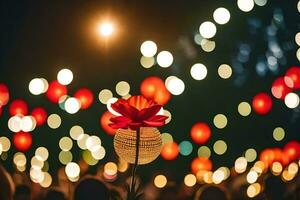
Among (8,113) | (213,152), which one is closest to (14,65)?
(8,113)

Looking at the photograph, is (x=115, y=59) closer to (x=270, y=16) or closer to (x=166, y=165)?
(x=166, y=165)

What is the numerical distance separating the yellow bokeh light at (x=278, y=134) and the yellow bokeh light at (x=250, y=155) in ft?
0.50

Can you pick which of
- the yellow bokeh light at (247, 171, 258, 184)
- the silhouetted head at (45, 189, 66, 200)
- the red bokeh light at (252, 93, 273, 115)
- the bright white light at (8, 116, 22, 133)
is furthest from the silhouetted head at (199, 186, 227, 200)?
the bright white light at (8, 116, 22, 133)

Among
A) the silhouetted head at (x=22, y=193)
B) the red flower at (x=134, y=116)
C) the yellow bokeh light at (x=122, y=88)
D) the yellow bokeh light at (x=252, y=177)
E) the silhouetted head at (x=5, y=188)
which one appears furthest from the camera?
the yellow bokeh light at (x=122, y=88)

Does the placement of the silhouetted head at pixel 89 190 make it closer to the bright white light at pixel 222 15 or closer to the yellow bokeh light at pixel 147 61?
the yellow bokeh light at pixel 147 61

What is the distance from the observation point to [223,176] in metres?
2.15

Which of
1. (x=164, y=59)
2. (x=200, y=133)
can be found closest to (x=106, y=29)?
(x=164, y=59)

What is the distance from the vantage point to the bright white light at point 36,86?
225 cm

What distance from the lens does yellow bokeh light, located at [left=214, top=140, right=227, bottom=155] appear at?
91.5 inches

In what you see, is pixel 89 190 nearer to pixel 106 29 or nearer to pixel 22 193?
pixel 22 193

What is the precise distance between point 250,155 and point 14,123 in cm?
134

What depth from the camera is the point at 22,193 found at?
5.58 feet

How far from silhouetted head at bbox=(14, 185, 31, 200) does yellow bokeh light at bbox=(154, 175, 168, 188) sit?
0.65 meters

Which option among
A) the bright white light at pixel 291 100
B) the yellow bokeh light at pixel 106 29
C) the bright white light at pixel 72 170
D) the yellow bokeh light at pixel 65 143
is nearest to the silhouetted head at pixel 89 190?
the bright white light at pixel 72 170
